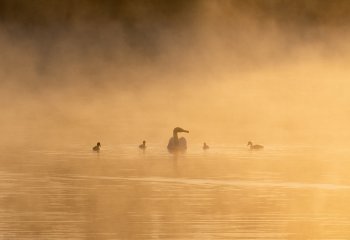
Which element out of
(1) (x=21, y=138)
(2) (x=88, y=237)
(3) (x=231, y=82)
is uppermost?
(3) (x=231, y=82)

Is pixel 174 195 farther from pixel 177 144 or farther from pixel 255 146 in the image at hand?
pixel 177 144

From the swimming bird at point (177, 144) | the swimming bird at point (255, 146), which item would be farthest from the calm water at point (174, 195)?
the swimming bird at point (177, 144)

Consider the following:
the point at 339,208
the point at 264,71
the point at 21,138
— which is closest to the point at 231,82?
the point at 264,71

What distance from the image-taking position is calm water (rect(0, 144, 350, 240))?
56.9ft

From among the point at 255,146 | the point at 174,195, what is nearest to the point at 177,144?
the point at 255,146

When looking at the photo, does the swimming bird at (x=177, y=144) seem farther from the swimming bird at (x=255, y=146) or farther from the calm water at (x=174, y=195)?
the swimming bird at (x=255, y=146)

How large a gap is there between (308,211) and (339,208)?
1.48 feet

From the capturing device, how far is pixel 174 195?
20.9m

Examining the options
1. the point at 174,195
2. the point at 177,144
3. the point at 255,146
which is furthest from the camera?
the point at 177,144

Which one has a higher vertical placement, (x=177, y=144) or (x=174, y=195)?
(x=177, y=144)

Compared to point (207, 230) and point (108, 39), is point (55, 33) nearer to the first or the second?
point (108, 39)

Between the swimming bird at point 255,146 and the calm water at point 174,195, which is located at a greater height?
the swimming bird at point 255,146

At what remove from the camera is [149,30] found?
59.5 meters

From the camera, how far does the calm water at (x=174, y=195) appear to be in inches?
682
